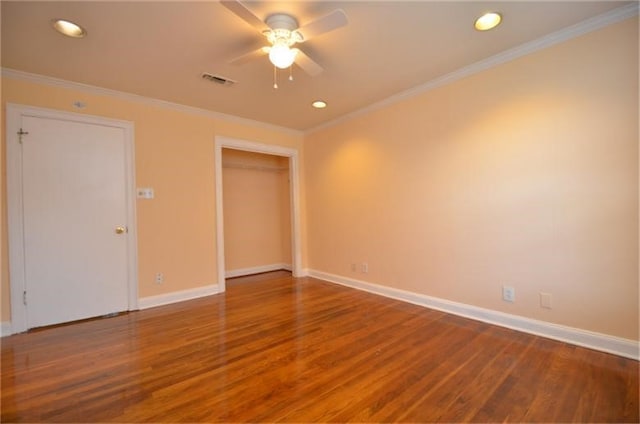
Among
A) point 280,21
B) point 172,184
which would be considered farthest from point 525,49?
point 172,184

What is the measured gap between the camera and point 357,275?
4.14m

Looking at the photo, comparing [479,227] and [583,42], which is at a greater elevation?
[583,42]

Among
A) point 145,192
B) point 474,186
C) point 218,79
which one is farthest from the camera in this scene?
point 145,192

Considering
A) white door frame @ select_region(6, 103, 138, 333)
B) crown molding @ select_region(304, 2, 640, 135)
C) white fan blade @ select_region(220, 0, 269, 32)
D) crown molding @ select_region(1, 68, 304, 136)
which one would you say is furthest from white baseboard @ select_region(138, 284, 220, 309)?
crown molding @ select_region(304, 2, 640, 135)

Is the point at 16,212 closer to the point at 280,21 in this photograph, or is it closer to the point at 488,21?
the point at 280,21

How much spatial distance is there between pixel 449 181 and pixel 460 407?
7.02 feet

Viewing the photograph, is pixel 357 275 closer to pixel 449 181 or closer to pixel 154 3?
pixel 449 181

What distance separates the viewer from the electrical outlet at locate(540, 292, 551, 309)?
95.7 inches

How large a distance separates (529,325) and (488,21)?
2.57m

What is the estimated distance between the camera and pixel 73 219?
3.02m

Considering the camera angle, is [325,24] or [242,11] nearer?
[242,11]

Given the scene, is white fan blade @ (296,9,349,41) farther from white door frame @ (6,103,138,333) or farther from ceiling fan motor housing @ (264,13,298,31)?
white door frame @ (6,103,138,333)

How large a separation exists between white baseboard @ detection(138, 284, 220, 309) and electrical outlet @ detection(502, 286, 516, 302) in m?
3.50

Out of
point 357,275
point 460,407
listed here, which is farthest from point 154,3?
point 357,275
